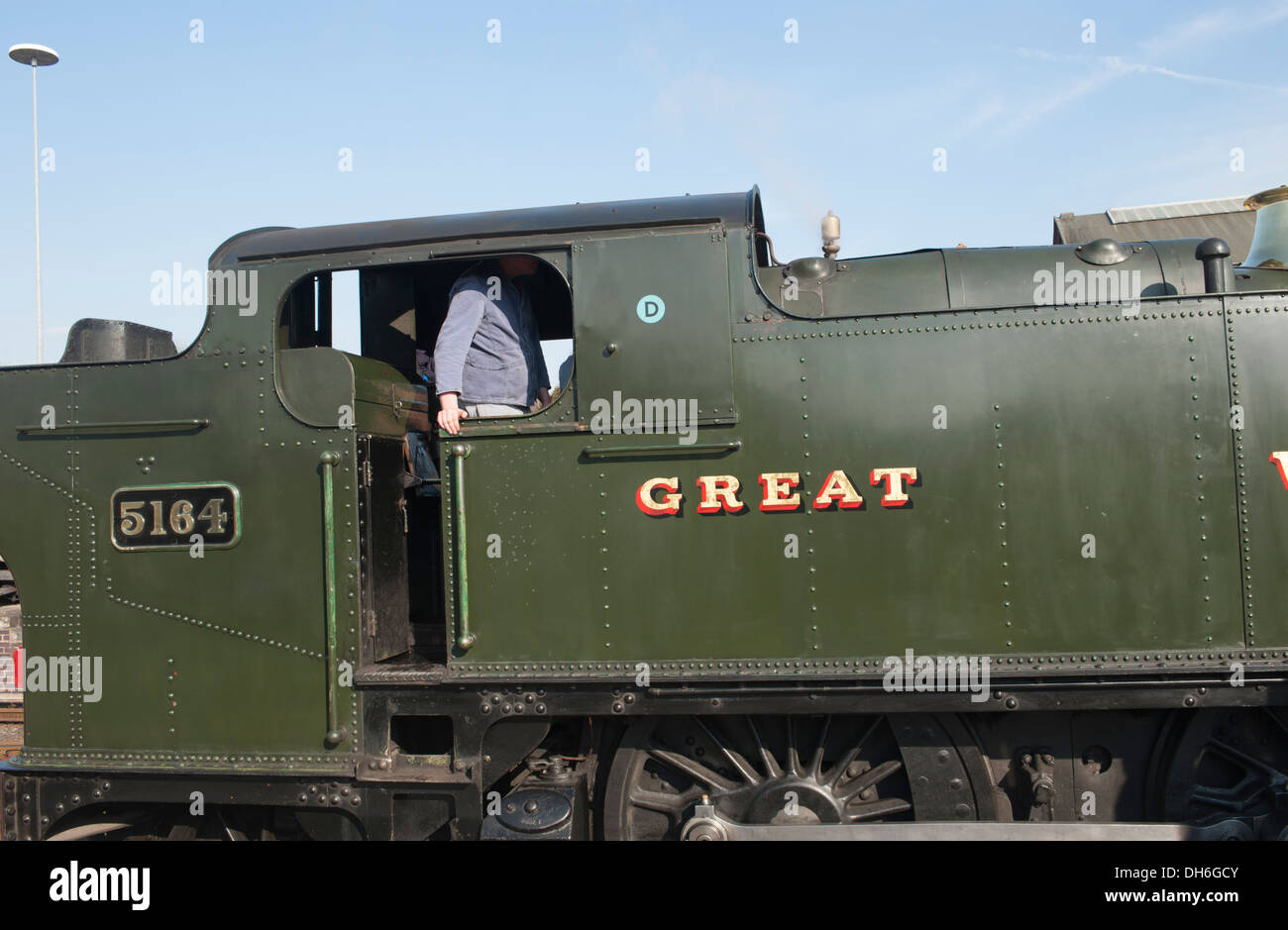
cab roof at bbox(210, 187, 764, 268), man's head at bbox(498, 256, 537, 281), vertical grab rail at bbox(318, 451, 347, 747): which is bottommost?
vertical grab rail at bbox(318, 451, 347, 747)

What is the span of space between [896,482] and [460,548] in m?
1.73

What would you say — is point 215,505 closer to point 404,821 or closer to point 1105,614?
point 404,821

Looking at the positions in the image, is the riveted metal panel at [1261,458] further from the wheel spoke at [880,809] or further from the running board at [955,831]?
the wheel spoke at [880,809]

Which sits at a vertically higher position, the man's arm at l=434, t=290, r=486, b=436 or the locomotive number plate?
the man's arm at l=434, t=290, r=486, b=436

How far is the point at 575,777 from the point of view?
3.76 metres

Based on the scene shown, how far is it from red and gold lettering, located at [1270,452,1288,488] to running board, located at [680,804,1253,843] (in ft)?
4.22

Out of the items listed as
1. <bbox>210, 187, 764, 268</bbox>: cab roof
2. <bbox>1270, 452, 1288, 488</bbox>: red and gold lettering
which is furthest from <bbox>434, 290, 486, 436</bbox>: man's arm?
<bbox>1270, 452, 1288, 488</bbox>: red and gold lettering

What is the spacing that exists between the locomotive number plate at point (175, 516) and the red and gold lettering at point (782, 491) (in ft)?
7.22

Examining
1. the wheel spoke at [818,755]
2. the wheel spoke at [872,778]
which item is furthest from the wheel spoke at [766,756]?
the wheel spoke at [872,778]

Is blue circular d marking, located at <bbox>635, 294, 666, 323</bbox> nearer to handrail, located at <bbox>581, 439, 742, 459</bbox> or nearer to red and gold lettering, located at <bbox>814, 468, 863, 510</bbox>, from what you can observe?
handrail, located at <bbox>581, 439, 742, 459</bbox>

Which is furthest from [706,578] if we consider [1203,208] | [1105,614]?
[1203,208]

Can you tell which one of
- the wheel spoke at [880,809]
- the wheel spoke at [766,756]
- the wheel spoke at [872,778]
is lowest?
the wheel spoke at [880,809]

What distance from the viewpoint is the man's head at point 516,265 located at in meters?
3.89

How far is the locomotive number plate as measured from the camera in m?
3.71
